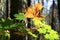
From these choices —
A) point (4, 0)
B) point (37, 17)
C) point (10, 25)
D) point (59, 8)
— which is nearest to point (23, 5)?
point (4, 0)

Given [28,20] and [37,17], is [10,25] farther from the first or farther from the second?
[28,20]

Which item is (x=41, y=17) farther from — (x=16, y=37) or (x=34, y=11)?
(x=16, y=37)

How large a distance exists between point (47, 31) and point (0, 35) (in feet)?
1.64

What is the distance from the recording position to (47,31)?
2014mm

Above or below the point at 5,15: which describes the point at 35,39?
below

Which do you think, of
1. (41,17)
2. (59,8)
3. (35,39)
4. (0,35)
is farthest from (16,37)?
(59,8)

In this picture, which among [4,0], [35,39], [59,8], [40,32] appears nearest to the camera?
[40,32]

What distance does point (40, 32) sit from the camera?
1979mm

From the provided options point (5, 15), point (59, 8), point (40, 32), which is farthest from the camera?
point (59, 8)

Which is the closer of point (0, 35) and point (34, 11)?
point (0, 35)

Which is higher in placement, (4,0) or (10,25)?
(4,0)

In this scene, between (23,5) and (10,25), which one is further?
(23,5)

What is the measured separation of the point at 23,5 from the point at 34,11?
16.0 inches

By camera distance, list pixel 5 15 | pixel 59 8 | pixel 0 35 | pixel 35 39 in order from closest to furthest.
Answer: pixel 0 35 → pixel 35 39 → pixel 5 15 → pixel 59 8
